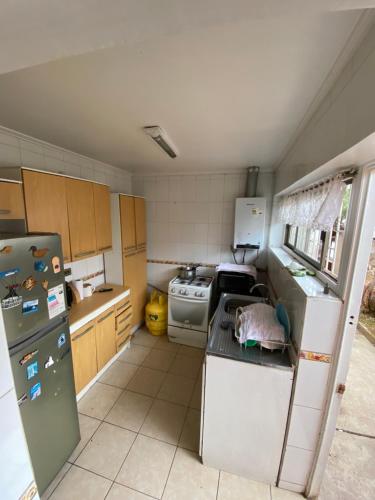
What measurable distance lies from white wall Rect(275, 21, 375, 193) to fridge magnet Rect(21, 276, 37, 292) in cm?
161

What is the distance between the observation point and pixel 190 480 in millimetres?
1343

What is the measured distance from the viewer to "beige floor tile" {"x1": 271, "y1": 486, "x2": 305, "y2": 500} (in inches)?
50.1

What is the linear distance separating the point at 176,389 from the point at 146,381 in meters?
0.32

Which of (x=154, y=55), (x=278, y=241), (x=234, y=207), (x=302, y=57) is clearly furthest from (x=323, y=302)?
(x=234, y=207)

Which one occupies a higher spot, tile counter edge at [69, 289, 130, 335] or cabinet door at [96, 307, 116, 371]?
tile counter edge at [69, 289, 130, 335]

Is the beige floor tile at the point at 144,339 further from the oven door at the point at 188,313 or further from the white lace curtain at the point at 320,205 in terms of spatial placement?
the white lace curtain at the point at 320,205

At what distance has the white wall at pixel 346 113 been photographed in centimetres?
68

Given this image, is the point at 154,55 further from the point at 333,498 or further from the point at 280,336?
the point at 333,498

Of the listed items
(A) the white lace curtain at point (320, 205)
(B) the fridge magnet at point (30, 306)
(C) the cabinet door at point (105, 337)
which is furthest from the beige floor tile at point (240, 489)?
(A) the white lace curtain at point (320, 205)

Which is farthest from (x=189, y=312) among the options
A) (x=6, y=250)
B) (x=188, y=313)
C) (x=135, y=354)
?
(x=6, y=250)

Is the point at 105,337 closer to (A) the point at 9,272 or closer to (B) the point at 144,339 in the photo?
(B) the point at 144,339

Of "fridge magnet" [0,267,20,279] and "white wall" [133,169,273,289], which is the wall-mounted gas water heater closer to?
"white wall" [133,169,273,289]

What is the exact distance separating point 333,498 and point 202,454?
809 mm

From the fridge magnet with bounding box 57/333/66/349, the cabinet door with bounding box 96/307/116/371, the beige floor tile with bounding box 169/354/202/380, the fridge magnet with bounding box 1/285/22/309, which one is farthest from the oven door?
the fridge magnet with bounding box 1/285/22/309
